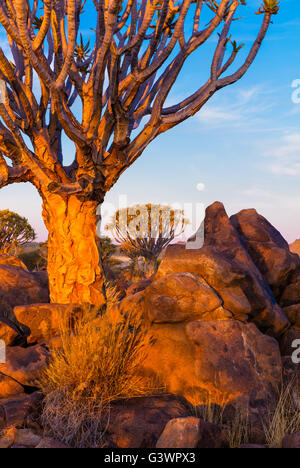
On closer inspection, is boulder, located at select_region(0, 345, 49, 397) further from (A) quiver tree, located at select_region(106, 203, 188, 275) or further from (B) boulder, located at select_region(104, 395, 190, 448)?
(A) quiver tree, located at select_region(106, 203, 188, 275)

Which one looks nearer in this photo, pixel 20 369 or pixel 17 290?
pixel 20 369

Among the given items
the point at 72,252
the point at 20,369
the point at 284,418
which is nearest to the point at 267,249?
the point at 284,418

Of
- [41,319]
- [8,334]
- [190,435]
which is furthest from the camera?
[41,319]

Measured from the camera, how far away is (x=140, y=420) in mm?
4027

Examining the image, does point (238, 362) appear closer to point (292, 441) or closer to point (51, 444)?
point (292, 441)

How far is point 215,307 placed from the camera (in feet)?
16.9

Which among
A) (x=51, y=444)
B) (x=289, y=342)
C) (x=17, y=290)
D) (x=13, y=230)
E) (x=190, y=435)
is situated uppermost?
(x=13, y=230)

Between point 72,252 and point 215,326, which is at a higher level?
point 72,252

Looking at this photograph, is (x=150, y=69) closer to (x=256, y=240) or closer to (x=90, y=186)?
(x=90, y=186)

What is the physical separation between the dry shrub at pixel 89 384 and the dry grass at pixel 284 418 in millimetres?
1344

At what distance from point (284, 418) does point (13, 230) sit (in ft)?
63.7

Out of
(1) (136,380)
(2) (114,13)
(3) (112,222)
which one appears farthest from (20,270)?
(3) (112,222)

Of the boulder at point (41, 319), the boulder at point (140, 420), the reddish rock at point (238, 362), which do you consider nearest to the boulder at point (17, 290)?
the boulder at point (41, 319)

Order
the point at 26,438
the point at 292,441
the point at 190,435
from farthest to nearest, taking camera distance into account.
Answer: the point at 26,438
the point at 292,441
the point at 190,435
